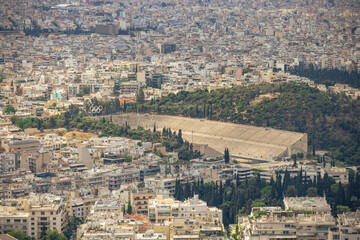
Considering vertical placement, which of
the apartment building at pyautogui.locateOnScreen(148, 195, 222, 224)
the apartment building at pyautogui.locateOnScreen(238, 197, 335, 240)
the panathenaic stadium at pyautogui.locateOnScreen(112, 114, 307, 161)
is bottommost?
the panathenaic stadium at pyautogui.locateOnScreen(112, 114, 307, 161)

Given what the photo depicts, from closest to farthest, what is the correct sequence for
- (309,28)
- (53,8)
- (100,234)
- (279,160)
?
(100,234), (279,160), (309,28), (53,8)

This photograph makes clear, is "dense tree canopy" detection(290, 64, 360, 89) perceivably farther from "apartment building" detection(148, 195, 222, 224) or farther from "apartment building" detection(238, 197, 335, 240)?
"apartment building" detection(238, 197, 335, 240)

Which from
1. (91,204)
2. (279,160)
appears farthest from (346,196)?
(279,160)

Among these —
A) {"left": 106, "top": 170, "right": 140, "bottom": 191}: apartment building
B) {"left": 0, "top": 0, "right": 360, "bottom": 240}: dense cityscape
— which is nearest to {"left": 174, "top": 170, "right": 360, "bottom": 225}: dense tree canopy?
{"left": 0, "top": 0, "right": 360, "bottom": 240}: dense cityscape

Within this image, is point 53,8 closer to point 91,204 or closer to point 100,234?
point 91,204

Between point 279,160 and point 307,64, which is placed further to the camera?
point 307,64

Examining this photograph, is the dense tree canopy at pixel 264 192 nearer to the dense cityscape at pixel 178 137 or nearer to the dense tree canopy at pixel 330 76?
the dense cityscape at pixel 178 137
